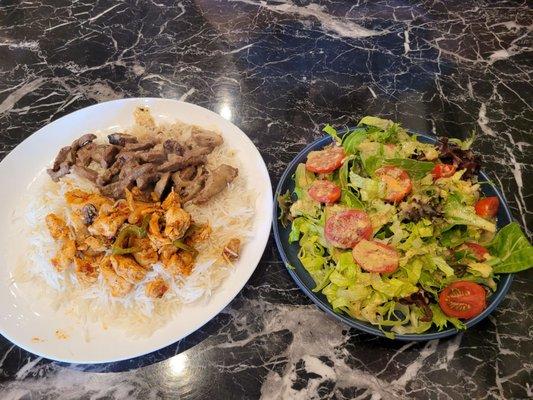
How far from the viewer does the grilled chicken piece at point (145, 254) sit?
7.29 ft

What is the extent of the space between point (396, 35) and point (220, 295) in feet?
8.91

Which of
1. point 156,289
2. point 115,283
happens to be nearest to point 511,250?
point 156,289

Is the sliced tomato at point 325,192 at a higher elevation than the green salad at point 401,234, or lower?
higher

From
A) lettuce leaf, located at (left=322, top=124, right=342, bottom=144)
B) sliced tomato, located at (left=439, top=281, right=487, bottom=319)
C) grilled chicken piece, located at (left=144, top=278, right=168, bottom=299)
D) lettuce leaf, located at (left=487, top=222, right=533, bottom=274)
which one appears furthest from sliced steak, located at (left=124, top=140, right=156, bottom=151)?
lettuce leaf, located at (left=487, top=222, right=533, bottom=274)

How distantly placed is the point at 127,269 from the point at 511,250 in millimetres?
1857

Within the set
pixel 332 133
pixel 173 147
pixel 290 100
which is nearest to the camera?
pixel 332 133

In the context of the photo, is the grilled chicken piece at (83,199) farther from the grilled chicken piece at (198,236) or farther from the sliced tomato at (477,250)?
the sliced tomato at (477,250)

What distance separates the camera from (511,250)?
6.59 ft

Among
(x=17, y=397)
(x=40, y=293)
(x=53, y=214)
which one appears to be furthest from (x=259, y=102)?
(x=17, y=397)

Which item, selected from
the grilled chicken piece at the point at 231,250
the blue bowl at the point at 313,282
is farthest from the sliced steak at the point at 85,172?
the blue bowl at the point at 313,282

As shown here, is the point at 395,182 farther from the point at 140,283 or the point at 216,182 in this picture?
the point at 140,283

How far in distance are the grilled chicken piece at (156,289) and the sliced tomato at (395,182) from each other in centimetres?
121

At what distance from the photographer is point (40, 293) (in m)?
2.25

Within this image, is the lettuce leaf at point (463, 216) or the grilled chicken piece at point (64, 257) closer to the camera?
the lettuce leaf at point (463, 216)
